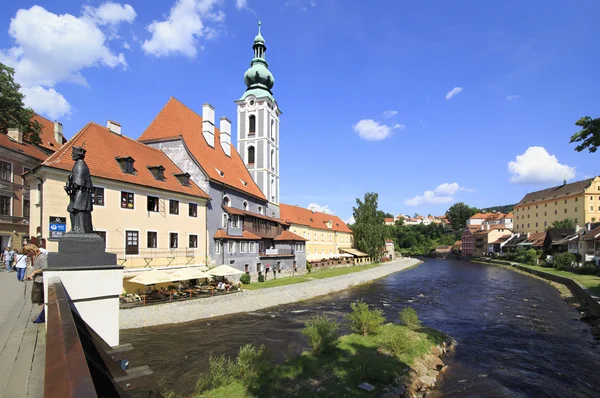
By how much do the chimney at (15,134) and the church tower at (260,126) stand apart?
22703 mm

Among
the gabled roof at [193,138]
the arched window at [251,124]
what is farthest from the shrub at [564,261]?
the arched window at [251,124]

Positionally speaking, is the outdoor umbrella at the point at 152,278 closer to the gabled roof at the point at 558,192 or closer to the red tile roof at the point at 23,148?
the red tile roof at the point at 23,148

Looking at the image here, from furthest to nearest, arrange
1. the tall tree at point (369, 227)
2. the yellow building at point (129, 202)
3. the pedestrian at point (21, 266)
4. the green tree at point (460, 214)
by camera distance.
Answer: the green tree at point (460, 214), the tall tree at point (369, 227), the yellow building at point (129, 202), the pedestrian at point (21, 266)

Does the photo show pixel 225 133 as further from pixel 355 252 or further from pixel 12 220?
pixel 355 252

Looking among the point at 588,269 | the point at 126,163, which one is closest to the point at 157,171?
the point at 126,163

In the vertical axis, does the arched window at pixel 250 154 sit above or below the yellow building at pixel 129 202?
above

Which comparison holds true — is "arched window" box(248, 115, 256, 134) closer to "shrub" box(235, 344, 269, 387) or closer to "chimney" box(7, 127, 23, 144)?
"chimney" box(7, 127, 23, 144)

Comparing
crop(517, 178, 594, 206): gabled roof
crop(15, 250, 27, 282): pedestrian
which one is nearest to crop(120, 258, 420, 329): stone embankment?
crop(15, 250, 27, 282): pedestrian

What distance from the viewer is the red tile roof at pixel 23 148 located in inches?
1221

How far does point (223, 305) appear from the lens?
2292cm

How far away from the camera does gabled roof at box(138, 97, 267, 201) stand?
32469mm

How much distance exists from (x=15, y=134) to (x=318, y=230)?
42847 mm

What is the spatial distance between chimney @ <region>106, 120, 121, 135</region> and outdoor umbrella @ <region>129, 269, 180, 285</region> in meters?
12.6

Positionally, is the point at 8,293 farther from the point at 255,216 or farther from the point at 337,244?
the point at 337,244
